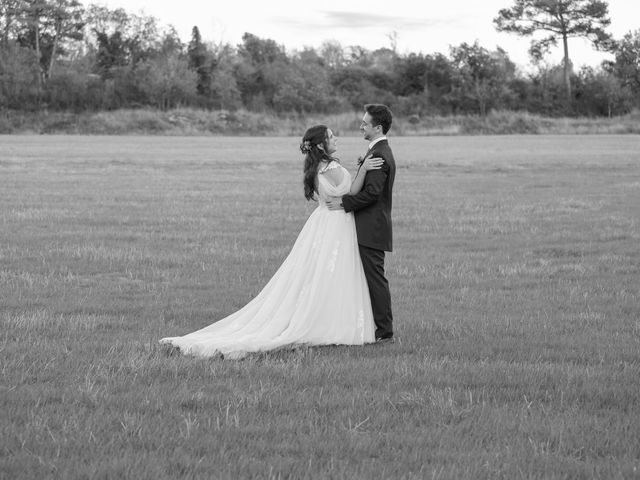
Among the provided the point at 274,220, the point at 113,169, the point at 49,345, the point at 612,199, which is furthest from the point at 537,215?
the point at 113,169

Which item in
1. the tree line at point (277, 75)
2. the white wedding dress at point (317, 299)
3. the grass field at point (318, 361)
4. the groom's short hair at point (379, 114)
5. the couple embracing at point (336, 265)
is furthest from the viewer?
the tree line at point (277, 75)

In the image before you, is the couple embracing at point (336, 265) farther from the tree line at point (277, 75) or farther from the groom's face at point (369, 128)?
the tree line at point (277, 75)

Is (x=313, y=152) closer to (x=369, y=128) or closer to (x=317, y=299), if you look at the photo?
(x=369, y=128)

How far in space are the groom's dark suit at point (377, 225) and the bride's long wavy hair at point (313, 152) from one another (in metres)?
0.38

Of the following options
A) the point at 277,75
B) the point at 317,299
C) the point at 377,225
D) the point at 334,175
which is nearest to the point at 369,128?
the point at 334,175

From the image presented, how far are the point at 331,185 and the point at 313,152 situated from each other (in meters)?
0.35

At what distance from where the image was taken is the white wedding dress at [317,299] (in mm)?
8172

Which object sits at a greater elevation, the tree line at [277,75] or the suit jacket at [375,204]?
the tree line at [277,75]

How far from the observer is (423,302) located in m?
10.7

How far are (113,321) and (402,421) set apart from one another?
428cm

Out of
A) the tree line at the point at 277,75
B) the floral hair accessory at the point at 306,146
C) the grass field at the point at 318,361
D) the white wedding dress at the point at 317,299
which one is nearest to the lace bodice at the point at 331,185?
the white wedding dress at the point at 317,299

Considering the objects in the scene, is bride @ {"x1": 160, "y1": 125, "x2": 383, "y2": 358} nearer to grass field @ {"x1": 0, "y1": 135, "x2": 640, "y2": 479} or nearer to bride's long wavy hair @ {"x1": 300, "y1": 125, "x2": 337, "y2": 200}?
bride's long wavy hair @ {"x1": 300, "y1": 125, "x2": 337, "y2": 200}

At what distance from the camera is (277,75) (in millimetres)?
99188

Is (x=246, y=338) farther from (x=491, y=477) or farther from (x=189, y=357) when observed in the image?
(x=491, y=477)
